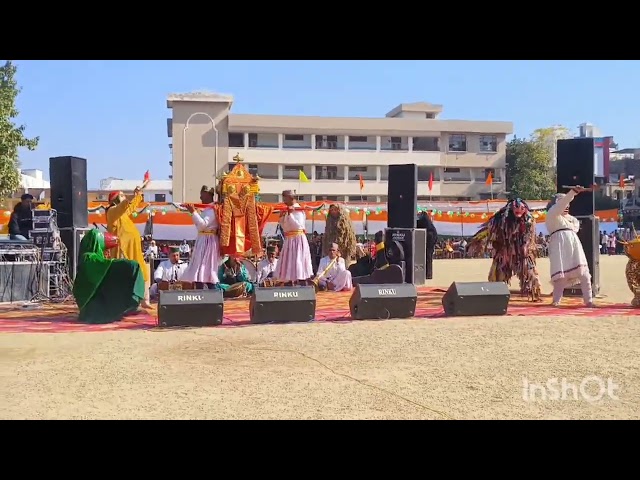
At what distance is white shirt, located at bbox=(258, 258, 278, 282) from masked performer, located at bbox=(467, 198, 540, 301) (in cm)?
427

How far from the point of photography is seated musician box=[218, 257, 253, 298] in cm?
1201

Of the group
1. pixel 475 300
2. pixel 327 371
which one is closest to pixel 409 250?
pixel 475 300

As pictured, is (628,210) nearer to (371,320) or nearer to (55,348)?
(371,320)

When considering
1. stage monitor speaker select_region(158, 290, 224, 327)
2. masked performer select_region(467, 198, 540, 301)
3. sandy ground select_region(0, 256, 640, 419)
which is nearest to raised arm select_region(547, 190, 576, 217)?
masked performer select_region(467, 198, 540, 301)

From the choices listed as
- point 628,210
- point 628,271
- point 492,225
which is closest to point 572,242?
point 628,271

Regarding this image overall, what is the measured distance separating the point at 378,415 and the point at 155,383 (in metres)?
2.01

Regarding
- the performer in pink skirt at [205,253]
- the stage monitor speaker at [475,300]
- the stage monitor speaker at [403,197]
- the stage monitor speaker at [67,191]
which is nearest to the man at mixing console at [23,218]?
the stage monitor speaker at [67,191]

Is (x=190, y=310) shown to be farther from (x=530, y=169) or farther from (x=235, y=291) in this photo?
(x=530, y=169)

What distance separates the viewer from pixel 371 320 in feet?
29.4

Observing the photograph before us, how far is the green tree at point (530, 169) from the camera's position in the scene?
159 feet

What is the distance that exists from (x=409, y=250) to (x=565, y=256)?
3893mm

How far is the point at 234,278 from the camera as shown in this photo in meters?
12.3

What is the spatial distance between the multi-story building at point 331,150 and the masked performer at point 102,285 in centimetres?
3506

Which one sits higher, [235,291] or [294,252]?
[294,252]
